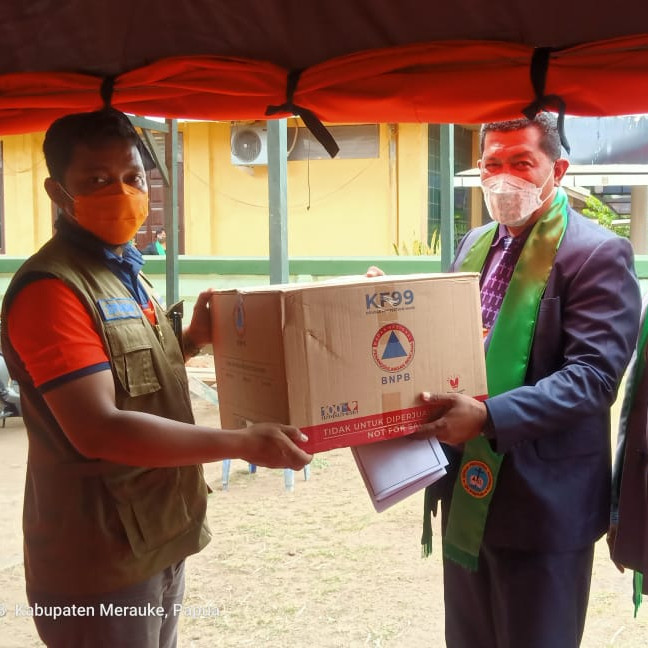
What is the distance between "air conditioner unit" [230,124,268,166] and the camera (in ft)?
38.0

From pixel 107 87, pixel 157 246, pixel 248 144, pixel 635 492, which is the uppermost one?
pixel 248 144

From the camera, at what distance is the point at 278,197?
5422mm

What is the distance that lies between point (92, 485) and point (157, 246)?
34.1ft

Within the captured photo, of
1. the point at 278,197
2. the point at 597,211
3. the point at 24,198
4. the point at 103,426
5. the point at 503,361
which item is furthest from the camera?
the point at 24,198

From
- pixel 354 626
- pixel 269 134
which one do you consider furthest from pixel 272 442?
pixel 269 134

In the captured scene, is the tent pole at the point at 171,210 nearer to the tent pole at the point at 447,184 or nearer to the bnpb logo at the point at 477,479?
the tent pole at the point at 447,184

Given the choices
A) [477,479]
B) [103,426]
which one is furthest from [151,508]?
[477,479]

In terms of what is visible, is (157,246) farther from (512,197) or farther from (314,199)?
(512,197)

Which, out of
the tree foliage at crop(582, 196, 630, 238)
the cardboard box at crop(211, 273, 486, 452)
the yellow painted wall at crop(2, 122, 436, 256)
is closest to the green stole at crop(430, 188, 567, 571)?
the cardboard box at crop(211, 273, 486, 452)

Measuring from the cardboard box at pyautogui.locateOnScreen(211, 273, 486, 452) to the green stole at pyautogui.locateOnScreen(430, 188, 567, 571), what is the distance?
0.46 feet

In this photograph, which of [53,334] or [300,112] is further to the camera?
[300,112]

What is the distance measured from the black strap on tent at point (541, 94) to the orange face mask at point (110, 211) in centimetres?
100

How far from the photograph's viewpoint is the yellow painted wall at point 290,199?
1143 centimetres

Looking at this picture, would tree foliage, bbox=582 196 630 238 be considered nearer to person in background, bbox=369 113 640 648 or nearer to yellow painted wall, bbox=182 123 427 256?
yellow painted wall, bbox=182 123 427 256
